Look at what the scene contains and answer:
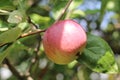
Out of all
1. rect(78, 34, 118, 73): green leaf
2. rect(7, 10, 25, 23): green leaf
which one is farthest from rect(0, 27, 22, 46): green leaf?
rect(78, 34, 118, 73): green leaf

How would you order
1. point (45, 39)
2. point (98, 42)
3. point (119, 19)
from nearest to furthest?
1. point (45, 39)
2. point (98, 42)
3. point (119, 19)

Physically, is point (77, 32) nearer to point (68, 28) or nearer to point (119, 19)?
point (68, 28)

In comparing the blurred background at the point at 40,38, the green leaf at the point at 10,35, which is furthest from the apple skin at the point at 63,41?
the blurred background at the point at 40,38

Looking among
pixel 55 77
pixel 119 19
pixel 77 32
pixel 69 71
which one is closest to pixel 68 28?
pixel 77 32

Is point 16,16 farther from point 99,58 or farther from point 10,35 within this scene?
point 99,58

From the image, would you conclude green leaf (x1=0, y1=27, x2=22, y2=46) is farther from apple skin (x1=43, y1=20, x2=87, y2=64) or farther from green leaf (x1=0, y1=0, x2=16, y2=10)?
green leaf (x1=0, y1=0, x2=16, y2=10)
